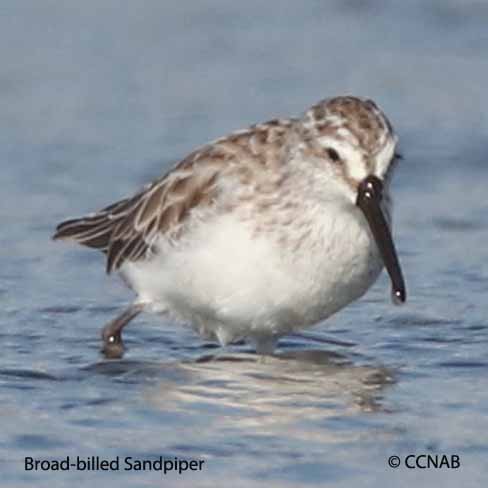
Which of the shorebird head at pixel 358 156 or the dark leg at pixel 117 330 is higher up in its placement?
the shorebird head at pixel 358 156

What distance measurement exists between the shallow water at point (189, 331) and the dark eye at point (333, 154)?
1.22 meters

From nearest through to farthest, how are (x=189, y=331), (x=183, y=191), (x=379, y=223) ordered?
(x=379, y=223) < (x=183, y=191) < (x=189, y=331)

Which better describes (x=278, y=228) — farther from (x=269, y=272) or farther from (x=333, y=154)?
(x=333, y=154)

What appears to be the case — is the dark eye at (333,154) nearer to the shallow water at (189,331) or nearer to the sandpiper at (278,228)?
the sandpiper at (278,228)

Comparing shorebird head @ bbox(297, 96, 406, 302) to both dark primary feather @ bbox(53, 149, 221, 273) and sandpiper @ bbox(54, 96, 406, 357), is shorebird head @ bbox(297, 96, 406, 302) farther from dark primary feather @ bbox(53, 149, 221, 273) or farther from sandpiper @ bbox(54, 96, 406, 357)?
dark primary feather @ bbox(53, 149, 221, 273)

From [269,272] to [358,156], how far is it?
883mm

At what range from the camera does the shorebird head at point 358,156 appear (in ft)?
35.3

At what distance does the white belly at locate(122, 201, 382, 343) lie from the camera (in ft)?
36.9

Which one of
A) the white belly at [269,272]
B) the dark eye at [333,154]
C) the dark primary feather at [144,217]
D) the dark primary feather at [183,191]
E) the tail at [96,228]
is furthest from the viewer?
the tail at [96,228]

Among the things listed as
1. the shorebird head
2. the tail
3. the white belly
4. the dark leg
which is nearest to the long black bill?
the shorebird head

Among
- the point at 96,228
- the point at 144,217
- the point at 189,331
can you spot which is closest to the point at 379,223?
the point at 144,217

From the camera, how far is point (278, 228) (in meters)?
11.3

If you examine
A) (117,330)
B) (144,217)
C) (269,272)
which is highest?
(144,217)

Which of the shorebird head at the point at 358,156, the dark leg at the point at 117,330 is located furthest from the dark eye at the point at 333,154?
the dark leg at the point at 117,330
